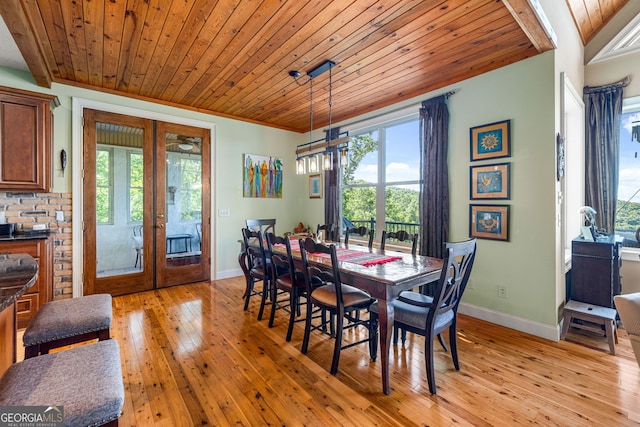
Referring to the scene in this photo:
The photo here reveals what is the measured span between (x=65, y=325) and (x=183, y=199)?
3033mm

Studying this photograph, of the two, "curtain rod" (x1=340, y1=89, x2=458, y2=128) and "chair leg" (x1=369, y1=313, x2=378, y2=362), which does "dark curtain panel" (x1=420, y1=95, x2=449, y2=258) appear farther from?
"chair leg" (x1=369, y1=313, x2=378, y2=362)

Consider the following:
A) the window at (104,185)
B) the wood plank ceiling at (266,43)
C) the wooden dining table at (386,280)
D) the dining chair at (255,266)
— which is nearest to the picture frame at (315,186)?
the wood plank ceiling at (266,43)

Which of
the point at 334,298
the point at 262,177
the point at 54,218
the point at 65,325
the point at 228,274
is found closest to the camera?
the point at 65,325

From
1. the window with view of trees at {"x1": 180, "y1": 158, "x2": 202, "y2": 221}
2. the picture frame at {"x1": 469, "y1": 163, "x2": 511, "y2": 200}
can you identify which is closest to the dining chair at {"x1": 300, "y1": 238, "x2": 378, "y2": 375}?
the picture frame at {"x1": 469, "y1": 163, "x2": 511, "y2": 200}

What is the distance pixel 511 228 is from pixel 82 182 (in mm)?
4947

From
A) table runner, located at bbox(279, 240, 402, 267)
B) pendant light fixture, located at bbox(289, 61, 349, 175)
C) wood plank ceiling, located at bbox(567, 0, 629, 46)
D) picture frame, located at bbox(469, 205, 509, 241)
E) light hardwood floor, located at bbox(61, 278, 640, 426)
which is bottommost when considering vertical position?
light hardwood floor, located at bbox(61, 278, 640, 426)

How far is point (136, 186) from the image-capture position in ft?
13.1

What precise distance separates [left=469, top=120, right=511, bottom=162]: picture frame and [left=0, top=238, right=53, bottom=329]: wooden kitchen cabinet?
452cm

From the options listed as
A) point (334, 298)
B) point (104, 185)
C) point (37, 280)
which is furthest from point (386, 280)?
point (104, 185)

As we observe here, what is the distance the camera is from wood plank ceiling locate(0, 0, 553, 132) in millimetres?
2164

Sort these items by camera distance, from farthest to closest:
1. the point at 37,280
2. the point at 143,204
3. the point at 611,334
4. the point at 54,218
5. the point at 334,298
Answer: the point at 143,204
the point at 54,218
the point at 37,280
the point at 611,334
the point at 334,298

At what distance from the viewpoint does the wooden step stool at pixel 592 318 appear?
242 cm

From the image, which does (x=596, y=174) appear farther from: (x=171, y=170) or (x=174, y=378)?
(x=171, y=170)

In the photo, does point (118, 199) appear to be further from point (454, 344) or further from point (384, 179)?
point (454, 344)
